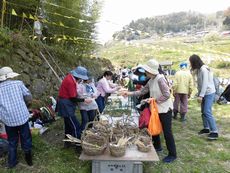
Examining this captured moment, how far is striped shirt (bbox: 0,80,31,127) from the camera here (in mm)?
3291

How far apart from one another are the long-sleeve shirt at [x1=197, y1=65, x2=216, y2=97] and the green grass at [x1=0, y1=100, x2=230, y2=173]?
879 mm

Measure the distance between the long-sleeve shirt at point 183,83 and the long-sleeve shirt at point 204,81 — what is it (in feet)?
4.89

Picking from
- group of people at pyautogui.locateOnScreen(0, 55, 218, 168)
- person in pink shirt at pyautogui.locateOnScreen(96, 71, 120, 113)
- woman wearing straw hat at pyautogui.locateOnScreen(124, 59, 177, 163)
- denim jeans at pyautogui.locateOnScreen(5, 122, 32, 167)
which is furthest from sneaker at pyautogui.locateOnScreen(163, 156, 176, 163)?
person in pink shirt at pyautogui.locateOnScreen(96, 71, 120, 113)

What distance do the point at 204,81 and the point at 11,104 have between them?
2.83m

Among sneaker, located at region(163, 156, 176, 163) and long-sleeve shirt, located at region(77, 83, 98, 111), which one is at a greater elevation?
long-sleeve shirt, located at region(77, 83, 98, 111)

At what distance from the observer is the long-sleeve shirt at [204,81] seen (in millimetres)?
4379

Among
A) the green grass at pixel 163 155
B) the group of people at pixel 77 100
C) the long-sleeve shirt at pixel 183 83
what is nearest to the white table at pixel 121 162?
the green grass at pixel 163 155

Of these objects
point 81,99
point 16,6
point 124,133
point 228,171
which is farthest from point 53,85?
point 228,171

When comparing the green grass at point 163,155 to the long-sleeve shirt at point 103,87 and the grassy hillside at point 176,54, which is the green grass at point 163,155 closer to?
the long-sleeve shirt at point 103,87

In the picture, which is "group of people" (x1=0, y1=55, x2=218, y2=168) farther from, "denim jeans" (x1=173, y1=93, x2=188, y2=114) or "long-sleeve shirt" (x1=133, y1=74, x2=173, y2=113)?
"denim jeans" (x1=173, y1=93, x2=188, y2=114)

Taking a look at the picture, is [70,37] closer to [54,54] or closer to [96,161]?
[54,54]

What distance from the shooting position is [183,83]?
6031mm

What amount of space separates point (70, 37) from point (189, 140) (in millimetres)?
6221

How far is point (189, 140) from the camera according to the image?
4871 mm
